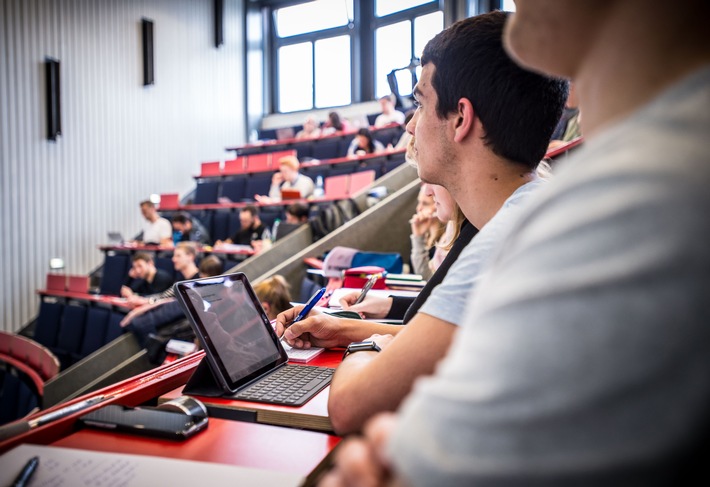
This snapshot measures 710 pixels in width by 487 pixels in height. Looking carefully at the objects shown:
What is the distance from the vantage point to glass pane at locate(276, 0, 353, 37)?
10062 millimetres

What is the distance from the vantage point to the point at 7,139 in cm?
608

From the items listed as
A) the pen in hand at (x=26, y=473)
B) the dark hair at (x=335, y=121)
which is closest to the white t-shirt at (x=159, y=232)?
the dark hair at (x=335, y=121)

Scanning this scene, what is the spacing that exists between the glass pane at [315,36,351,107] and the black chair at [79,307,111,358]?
6.85m

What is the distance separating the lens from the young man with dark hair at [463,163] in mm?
743

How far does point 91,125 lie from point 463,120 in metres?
7.45

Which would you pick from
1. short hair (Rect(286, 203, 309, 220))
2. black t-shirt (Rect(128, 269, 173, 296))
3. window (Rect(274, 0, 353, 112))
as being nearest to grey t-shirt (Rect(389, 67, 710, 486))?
short hair (Rect(286, 203, 309, 220))

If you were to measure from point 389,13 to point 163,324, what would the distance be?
802 cm

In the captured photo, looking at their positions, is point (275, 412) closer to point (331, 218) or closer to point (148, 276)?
point (331, 218)

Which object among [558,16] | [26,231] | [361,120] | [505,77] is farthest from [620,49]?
[361,120]

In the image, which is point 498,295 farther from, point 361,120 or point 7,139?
point 361,120

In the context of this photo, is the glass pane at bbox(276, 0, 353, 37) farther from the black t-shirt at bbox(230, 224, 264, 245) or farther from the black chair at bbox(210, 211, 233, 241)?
the black t-shirt at bbox(230, 224, 264, 245)

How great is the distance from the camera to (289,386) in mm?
977

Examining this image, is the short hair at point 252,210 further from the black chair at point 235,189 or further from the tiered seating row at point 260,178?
the black chair at point 235,189

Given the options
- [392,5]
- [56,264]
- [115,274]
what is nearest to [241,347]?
[115,274]
